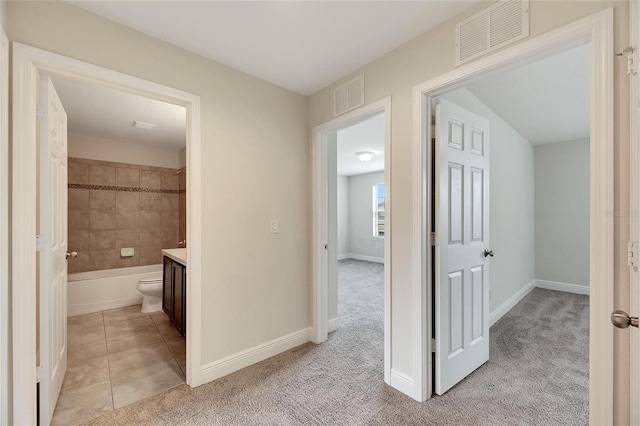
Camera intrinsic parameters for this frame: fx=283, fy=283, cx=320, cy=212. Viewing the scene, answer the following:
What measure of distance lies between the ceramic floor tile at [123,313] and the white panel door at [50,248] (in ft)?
5.36

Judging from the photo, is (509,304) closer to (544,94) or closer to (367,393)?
(544,94)

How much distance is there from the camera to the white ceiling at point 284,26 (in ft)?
5.41

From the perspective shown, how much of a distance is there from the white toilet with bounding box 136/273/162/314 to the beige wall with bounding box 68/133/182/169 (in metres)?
1.99

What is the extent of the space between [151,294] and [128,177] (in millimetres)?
1914

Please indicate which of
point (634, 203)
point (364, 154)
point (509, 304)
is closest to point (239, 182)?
point (634, 203)

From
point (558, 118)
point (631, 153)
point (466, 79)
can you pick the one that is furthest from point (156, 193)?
point (558, 118)

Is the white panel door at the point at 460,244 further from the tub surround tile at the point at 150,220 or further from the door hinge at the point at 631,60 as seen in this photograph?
the tub surround tile at the point at 150,220

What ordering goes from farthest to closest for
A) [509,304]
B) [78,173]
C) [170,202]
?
[170,202]
[78,173]
[509,304]

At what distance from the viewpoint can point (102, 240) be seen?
410 cm

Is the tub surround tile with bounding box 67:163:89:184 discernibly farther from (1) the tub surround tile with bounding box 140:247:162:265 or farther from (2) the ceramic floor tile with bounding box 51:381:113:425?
(2) the ceramic floor tile with bounding box 51:381:113:425

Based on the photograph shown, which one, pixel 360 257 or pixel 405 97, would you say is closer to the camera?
pixel 405 97

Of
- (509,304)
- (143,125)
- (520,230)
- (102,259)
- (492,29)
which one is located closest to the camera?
(492,29)

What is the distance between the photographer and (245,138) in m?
2.39

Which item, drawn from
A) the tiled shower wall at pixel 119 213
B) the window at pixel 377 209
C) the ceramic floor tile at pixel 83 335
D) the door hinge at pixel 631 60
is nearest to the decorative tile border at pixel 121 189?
the tiled shower wall at pixel 119 213
